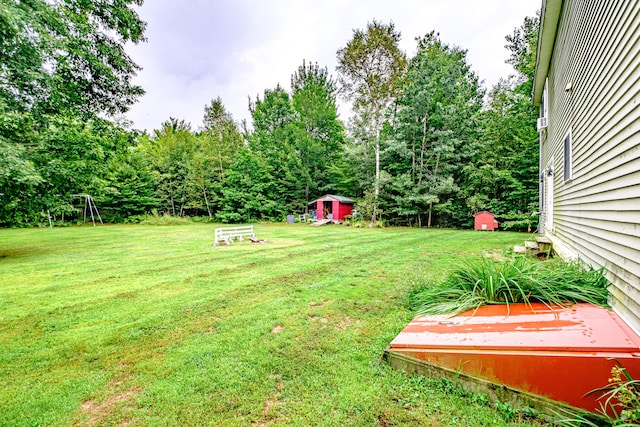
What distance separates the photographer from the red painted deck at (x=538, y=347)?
5.70ft

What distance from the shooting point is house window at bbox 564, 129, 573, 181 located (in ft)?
16.1

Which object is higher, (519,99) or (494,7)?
(494,7)

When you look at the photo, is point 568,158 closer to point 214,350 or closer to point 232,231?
point 214,350

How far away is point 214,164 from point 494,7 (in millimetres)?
21417

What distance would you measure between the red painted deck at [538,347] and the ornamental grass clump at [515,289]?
209 mm

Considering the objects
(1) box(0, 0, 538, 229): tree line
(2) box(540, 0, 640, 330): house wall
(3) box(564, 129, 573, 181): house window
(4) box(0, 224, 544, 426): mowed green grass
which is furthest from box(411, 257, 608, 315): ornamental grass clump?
(1) box(0, 0, 538, 229): tree line

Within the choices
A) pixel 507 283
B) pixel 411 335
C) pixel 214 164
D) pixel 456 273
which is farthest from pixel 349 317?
pixel 214 164

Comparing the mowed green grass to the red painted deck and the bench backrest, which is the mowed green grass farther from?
the bench backrest

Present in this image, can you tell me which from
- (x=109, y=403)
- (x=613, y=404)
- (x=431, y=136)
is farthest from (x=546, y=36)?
(x=431, y=136)

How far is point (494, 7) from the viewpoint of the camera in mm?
14188

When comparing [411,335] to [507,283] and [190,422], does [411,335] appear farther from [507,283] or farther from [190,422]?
[190,422]

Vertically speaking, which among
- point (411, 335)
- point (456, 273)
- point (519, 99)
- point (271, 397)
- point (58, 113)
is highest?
point (519, 99)

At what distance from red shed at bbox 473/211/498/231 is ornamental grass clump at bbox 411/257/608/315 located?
12.7 meters

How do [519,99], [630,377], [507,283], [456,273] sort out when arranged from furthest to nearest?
[519,99] → [456,273] → [507,283] → [630,377]
